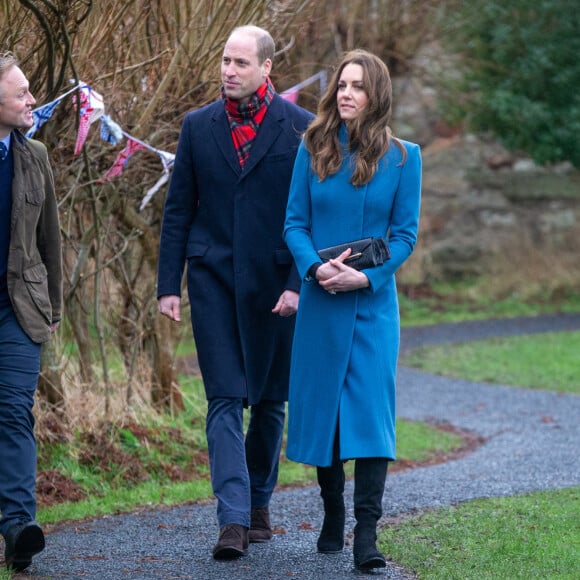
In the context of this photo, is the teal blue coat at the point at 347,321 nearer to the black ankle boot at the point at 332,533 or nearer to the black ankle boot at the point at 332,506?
the black ankle boot at the point at 332,506

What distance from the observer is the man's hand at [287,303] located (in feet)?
16.8

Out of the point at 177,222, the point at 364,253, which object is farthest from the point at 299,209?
the point at 177,222

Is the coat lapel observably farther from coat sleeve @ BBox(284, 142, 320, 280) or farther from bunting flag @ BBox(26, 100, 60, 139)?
bunting flag @ BBox(26, 100, 60, 139)

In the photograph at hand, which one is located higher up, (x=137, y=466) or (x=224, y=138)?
(x=224, y=138)

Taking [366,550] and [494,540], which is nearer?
[366,550]

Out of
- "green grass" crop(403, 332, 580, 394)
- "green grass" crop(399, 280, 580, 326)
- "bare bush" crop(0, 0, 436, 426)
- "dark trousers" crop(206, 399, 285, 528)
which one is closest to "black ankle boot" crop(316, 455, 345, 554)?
"dark trousers" crop(206, 399, 285, 528)

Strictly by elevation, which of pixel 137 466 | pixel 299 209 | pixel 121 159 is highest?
pixel 121 159

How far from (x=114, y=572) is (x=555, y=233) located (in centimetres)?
1679

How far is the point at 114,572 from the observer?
475cm

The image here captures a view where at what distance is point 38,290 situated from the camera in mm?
4926

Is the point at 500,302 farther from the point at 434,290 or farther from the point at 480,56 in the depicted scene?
the point at 480,56

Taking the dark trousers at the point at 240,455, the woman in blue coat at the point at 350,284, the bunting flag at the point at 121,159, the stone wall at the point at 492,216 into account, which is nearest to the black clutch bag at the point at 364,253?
the woman in blue coat at the point at 350,284

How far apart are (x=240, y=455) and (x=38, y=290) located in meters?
1.08

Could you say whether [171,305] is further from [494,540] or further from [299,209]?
[494,540]
